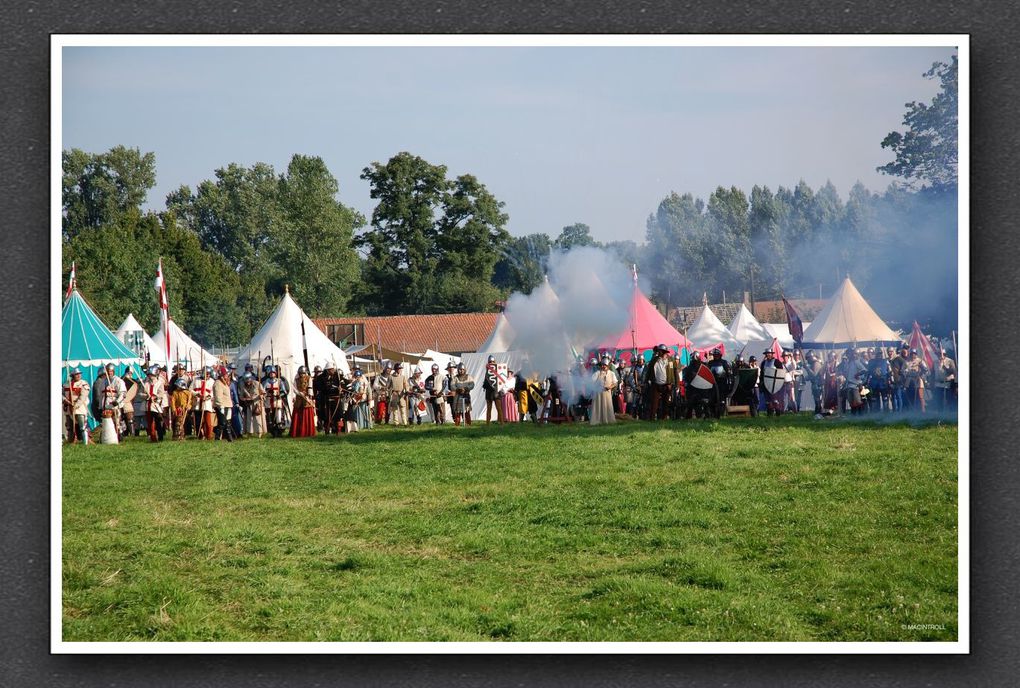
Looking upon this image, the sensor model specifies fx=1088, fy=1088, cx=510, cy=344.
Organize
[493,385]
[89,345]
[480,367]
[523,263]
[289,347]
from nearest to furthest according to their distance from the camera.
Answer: [523,263], [89,345], [289,347], [493,385], [480,367]

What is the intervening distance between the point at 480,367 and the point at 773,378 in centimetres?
492

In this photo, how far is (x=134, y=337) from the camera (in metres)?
14.1

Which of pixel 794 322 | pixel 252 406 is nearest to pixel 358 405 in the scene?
pixel 252 406

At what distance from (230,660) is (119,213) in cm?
365

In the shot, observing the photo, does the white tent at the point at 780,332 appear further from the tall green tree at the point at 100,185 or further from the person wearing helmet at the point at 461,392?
the tall green tree at the point at 100,185

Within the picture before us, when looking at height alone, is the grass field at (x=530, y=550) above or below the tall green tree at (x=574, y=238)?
below

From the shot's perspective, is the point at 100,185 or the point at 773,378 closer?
the point at 100,185

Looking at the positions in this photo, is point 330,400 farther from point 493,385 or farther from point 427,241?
point 427,241

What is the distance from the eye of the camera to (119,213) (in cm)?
805

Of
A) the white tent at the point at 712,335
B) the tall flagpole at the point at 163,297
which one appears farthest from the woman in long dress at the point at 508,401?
the tall flagpole at the point at 163,297

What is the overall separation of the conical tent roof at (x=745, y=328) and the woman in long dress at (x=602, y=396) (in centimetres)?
367

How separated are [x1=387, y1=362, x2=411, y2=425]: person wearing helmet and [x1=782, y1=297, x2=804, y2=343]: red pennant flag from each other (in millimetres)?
5386

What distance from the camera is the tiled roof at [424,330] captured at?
1327 centimetres

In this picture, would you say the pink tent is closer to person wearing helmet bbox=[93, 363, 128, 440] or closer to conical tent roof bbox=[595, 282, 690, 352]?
conical tent roof bbox=[595, 282, 690, 352]
